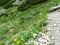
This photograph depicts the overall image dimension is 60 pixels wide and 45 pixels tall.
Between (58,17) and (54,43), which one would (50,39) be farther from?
(58,17)

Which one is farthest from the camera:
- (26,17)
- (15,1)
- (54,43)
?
(15,1)

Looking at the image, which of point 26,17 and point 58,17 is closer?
point 58,17

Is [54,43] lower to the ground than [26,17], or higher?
higher

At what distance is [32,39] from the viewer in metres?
9.33

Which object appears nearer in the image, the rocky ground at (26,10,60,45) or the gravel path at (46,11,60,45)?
the rocky ground at (26,10,60,45)

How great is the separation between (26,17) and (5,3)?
1171 cm

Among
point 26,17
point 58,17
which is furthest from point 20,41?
point 26,17

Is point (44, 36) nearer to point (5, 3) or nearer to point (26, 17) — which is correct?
point (26, 17)

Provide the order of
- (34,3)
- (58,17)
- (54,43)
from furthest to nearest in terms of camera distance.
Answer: (34,3) → (58,17) → (54,43)

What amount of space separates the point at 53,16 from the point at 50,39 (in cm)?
364

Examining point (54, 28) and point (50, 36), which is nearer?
point (50, 36)

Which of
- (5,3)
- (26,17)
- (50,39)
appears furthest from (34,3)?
(50,39)

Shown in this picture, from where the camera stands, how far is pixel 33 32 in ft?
32.7

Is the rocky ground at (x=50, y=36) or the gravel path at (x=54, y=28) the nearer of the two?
the rocky ground at (x=50, y=36)
